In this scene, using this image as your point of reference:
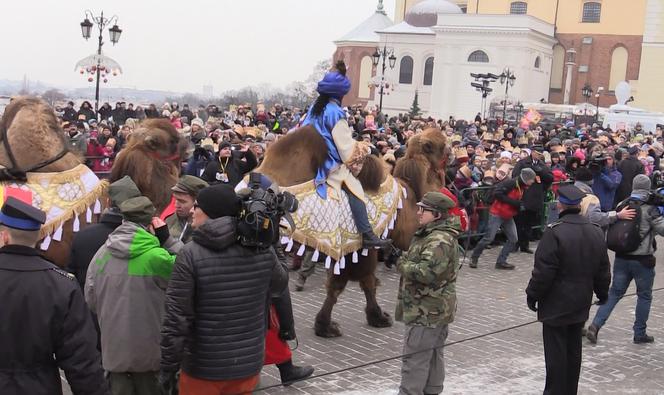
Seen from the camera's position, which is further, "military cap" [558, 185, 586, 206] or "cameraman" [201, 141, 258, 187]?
"cameraman" [201, 141, 258, 187]

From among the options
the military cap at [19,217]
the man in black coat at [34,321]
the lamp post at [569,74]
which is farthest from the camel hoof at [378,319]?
the lamp post at [569,74]

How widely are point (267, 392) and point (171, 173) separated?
7.00 feet

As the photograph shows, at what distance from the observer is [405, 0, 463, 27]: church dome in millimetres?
72750

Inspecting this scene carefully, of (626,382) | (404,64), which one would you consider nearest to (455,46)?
(404,64)

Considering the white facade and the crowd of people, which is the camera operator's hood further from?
the white facade

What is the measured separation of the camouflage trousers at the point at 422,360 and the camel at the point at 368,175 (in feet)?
6.60

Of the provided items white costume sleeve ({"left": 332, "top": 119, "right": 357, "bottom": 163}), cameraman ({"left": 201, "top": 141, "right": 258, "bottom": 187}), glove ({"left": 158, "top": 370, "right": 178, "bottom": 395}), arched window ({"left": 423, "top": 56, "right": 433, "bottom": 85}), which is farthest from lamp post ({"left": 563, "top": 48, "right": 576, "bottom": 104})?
glove ({"left": 158, "top": 370, "right": 178, "bottom": 395})

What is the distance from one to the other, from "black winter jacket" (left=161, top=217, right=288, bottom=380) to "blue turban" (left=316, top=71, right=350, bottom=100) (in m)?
3.32

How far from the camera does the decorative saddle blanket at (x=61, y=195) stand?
6227mm

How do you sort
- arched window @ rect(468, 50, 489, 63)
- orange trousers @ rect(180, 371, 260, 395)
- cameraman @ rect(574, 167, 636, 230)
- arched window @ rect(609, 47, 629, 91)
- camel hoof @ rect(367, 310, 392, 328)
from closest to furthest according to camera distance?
orange trousers @ rect(180, 371, 260, 395)
cameraman @ rect(574, 167, 636, 230)
camel hoof @ rect(367, 310, 392, 328)
arched window @ rect(468, 50, 489, 63)
arched window @ rect(609, 47, 629, 91)

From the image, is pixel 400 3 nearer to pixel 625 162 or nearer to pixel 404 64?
pixel 404 64

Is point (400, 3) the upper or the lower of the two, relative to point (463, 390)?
upper

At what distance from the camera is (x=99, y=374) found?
3631 millimetres

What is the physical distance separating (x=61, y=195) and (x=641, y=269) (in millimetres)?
5781
